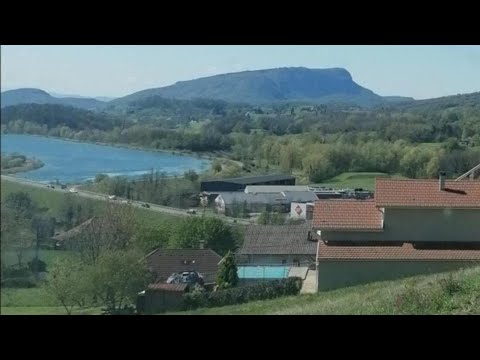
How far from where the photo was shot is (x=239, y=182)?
5.27 metres

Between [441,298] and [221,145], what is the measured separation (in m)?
1.93

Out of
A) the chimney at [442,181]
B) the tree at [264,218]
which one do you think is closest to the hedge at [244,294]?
the tree at [264,218]

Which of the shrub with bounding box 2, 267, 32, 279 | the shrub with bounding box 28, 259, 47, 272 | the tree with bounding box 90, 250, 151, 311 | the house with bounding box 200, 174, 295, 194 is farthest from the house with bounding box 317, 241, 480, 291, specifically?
the shrub with bounding box 2, 267, 32, 279

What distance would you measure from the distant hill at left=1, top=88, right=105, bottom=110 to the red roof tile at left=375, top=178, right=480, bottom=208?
7.11 feet

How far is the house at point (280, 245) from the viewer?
5.13m

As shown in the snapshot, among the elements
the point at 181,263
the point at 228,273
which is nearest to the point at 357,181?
the point at 228,273

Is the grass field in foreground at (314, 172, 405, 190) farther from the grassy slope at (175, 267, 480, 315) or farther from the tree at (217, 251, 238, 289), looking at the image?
the tree at (217, 251, 238, 289)

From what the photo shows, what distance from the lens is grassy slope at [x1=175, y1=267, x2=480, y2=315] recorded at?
4.71 meters

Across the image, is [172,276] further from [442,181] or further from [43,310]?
[442,181]

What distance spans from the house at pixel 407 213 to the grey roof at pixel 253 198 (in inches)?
11.9

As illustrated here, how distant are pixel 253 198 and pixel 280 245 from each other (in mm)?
396
